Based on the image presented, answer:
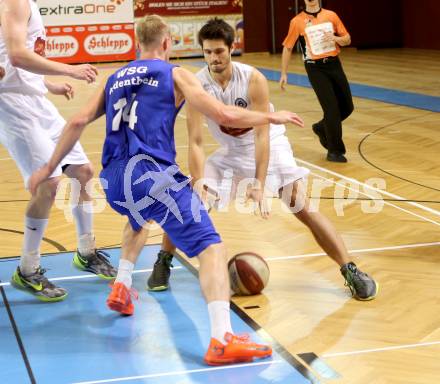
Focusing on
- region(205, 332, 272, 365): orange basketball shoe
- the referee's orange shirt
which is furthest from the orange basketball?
the referee's orange shirt

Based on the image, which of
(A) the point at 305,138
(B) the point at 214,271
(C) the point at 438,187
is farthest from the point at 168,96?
(A) the point at 305,138

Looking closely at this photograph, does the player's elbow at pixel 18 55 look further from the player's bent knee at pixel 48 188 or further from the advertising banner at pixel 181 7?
the advertising banner at pixel 181 7

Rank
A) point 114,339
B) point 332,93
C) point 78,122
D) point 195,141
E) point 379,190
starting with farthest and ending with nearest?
point 332,93 < point 379,190 < point 195,141 < point 114,339 < point 78,122

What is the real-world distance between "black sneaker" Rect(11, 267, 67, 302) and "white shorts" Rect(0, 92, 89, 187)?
0.68 m

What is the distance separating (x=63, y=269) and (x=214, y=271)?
217cm

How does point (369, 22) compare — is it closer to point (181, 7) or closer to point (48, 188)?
point (181, 7)

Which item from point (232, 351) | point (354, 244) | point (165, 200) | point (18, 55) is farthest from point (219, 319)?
point (354, 244)

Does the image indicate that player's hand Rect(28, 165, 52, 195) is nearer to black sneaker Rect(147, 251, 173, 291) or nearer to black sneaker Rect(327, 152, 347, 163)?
black sneaker Rect(147, 251, 173, 291)

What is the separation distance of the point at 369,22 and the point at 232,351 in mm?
24455

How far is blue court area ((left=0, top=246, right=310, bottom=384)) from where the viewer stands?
4438mm

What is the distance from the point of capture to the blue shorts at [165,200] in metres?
4.62

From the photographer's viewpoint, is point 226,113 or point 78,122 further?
point 78,122

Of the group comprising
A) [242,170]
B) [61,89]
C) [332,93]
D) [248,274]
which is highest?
[61,89]

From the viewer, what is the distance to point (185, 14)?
2542 centimetres
